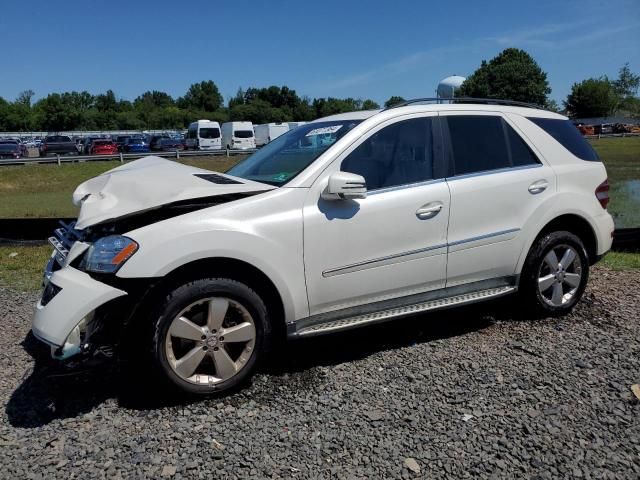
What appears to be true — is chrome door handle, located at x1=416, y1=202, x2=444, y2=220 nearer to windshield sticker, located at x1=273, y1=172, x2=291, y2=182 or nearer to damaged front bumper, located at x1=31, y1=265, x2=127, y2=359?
windshield sticker, located at x1=273, y1=172, x2=291, y2=182

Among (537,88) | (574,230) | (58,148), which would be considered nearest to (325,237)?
(574,230)

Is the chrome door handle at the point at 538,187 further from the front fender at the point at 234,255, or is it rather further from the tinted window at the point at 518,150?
the front fender at the point at 234,255

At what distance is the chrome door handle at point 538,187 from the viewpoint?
429cm

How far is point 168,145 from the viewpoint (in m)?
40.5

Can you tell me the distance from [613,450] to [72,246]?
3.23m

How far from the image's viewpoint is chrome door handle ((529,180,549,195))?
429cm

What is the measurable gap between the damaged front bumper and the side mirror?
1389mm

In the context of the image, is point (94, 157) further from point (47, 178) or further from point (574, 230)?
point (574, 230)

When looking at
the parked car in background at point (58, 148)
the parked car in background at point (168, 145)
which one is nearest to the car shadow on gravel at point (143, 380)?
the parked car in background at point (168, 145)

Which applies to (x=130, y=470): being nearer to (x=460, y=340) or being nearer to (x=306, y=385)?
(x=306, y=385)

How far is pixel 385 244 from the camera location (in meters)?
3.68

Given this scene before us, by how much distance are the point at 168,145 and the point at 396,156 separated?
39.0 m

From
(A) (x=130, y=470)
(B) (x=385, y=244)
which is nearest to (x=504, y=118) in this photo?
(B) (x=385, y=244)

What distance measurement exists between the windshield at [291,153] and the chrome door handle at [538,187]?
151 centimetres
